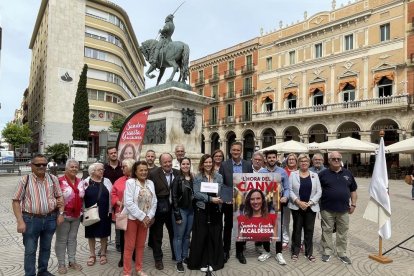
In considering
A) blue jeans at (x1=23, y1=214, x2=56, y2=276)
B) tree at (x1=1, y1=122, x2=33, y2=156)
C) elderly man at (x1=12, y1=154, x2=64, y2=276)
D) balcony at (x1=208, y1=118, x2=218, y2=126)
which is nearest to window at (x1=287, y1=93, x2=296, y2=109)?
balcony at (x1=208, y1=118, x2=218, y2=126)

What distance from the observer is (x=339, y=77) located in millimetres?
31766

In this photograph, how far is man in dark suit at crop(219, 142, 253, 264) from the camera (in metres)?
5.43

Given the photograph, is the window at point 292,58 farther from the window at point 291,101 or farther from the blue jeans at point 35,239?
the blue jeans at point 35,239

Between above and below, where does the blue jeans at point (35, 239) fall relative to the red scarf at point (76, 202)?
below

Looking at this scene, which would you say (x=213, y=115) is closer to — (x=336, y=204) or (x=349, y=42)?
(x=349, y=42)

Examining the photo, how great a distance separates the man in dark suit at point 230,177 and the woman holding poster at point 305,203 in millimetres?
890

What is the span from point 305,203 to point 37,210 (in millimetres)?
4128

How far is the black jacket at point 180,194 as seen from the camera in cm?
500

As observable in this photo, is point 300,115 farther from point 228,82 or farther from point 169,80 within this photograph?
point 169,80

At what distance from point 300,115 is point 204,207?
30.2 meters

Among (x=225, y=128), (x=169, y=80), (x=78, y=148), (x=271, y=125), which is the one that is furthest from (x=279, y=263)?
(x=225, y=128)

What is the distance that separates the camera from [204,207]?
5008 millimetres

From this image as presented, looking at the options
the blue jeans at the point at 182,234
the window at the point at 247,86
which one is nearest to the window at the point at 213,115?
the window at the point at 247,86

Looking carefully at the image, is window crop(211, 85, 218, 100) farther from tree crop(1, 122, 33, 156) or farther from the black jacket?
the black jacket
